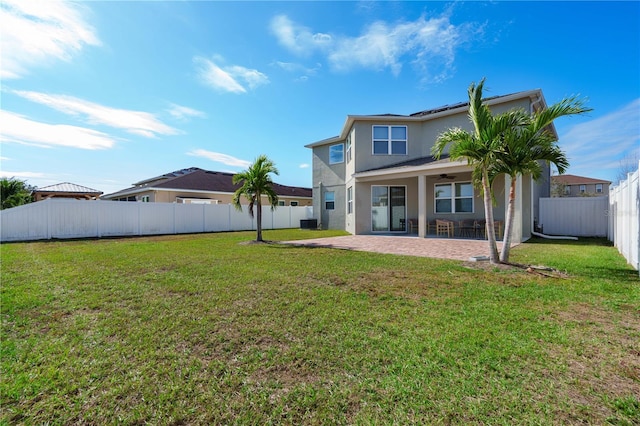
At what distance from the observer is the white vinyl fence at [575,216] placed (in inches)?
528

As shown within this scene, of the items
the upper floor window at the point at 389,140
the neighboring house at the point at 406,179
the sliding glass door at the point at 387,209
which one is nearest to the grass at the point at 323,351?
the neighboring house at the point at 406,179

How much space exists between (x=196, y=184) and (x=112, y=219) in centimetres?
817

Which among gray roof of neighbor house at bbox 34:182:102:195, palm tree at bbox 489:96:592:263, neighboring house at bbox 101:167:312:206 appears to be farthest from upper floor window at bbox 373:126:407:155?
gray roof of neighbor house at bbox 34:182:102:195

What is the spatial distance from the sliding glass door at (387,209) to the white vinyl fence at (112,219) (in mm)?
10187

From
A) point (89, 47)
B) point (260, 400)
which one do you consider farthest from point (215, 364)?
point (89, 47)

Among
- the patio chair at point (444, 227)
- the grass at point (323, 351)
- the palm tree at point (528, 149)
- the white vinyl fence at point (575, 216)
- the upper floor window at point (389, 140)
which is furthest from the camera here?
the upper floor window at point (389, 140)

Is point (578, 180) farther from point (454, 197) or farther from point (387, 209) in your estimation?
point (387, 209)

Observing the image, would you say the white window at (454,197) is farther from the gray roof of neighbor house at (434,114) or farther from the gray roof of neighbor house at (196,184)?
the gray roof of neighbor house at (196,184)

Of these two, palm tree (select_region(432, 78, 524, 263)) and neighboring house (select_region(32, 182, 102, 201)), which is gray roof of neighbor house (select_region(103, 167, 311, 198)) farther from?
palm tree (select_region(432, 78, 524, 263))

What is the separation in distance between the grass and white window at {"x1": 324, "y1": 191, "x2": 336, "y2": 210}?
1410 cm

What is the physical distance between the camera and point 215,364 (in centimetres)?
274

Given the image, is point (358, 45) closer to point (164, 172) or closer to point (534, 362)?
point (534, 362)

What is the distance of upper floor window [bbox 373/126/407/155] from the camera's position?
16109 millimetres

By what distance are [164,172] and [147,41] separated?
23043 millimetres
